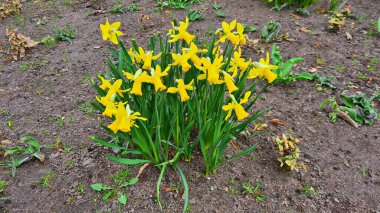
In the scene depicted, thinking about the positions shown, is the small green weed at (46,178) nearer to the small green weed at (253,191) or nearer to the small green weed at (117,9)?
the small green weed at (253,191)

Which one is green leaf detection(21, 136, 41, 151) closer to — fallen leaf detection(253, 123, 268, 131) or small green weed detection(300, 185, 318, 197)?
fallen leaf detection(253, 123, 268, 131)

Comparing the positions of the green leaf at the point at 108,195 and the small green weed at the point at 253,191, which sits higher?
the green leaf at the point at 108,195

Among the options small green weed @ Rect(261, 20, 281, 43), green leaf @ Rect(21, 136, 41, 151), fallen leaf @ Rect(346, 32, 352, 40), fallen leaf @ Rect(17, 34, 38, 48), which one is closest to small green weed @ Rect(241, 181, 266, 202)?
green leaf @ Rect(21, 136, 41, 151)

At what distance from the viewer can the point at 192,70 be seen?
1.86m

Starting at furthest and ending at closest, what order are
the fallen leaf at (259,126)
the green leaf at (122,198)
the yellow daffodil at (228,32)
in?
the fallen leaf at (259,126) → the green leaf at (122,198) → the yellow daffodil at (228,32)

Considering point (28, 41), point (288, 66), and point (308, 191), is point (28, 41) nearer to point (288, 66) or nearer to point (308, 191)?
point (288, 66)

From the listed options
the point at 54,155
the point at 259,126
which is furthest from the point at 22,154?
the point at 259,126

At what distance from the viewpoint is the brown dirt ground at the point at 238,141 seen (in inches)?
77.1

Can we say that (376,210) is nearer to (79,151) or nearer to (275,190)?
(275,190)

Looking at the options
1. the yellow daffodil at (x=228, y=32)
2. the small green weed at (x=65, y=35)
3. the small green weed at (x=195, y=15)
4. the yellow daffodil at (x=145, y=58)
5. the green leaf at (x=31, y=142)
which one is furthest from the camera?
the small green weed at (x=195, y=15)

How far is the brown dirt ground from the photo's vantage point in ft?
6.43

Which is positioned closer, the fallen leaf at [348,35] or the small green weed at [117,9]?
the fallen leaf at [348,35]

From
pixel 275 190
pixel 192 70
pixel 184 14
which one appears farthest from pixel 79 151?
pixel 184 14

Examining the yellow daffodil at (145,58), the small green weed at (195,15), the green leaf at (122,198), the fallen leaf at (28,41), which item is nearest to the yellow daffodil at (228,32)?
the yellow daffodil at (145,58)
